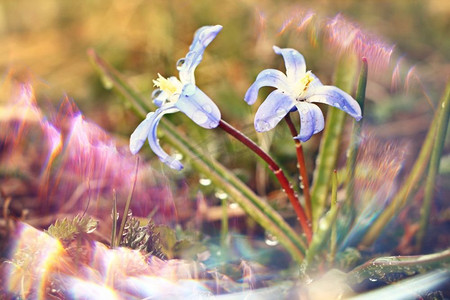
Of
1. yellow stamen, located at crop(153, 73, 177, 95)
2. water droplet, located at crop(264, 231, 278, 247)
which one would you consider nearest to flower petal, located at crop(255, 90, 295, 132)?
yellow stamen, located at crop(153, 73, 177, 95)

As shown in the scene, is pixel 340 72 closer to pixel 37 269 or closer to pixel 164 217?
pixel 164 217

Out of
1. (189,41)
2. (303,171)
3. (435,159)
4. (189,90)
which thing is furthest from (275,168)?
(189,41)

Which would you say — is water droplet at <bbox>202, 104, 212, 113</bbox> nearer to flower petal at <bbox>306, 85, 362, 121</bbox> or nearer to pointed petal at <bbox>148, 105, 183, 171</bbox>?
pointed petal at <bbox>148, 105, 183, 171</bbox>

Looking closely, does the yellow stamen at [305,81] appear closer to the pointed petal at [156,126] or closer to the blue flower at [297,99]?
the blue flower at [297,99]

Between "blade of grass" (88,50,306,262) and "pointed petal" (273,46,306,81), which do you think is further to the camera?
"blade of grass" (88,50,306,262)

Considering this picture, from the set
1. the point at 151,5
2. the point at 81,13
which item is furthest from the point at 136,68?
the point at 81,13

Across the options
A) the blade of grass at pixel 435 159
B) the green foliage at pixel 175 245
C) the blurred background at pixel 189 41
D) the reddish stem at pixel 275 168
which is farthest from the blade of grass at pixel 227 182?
the blurred background at pixel 189 41
